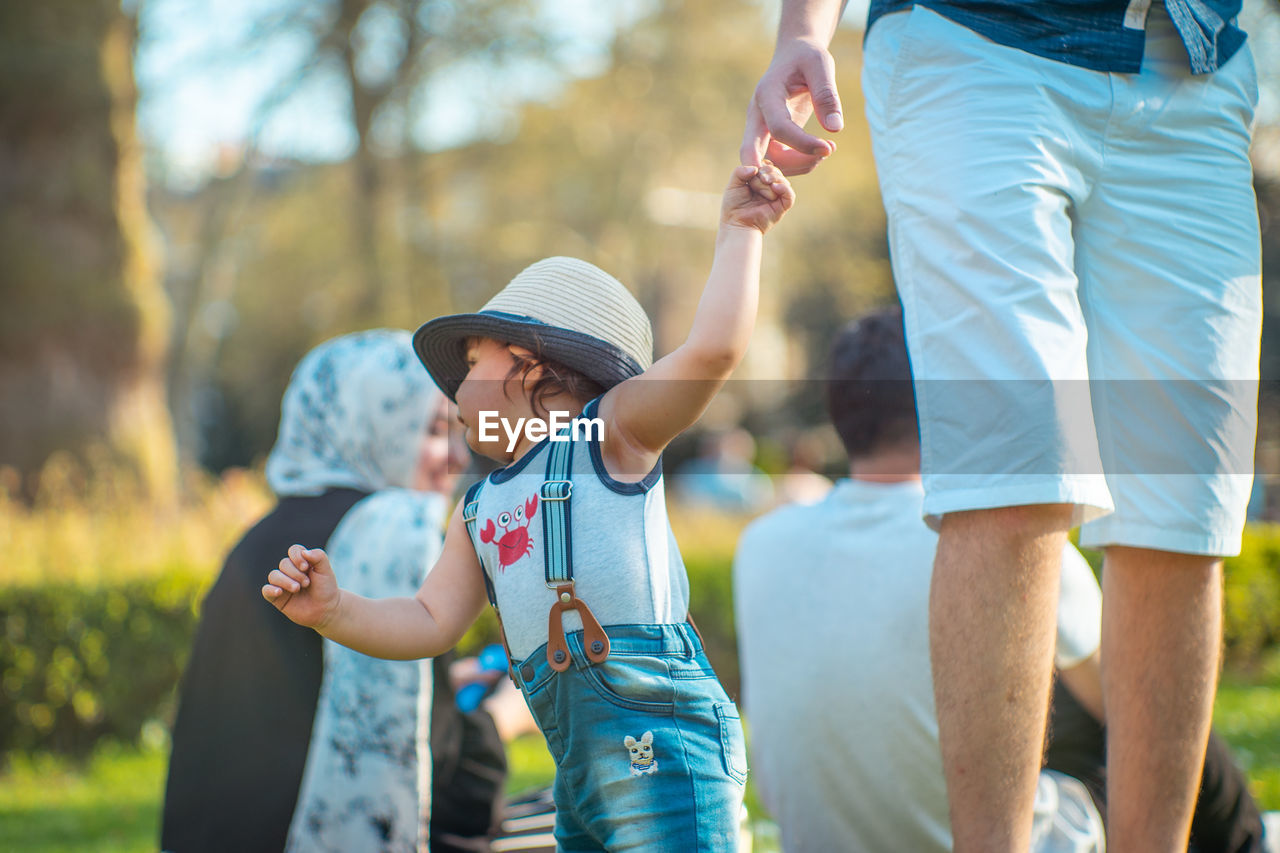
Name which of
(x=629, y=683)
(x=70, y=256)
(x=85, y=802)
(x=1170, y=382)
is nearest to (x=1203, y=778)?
(x=1170, y=382)

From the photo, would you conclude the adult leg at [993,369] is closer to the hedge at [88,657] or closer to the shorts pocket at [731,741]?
the shorts pocket at [731,741]

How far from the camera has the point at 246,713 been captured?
241 cm

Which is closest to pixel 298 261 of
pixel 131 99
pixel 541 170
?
pixel 541 170

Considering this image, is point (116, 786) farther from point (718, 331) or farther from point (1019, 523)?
point (1019, 523)

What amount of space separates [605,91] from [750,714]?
17.9 m

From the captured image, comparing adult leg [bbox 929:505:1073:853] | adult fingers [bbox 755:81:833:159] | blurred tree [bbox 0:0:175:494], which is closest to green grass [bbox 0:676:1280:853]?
adult leg [bbox 929:505:1073:853]

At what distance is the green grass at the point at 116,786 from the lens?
417 cm

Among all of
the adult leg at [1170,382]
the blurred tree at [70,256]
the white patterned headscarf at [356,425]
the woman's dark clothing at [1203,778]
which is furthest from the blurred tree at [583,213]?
the adult leg at [1170,382]

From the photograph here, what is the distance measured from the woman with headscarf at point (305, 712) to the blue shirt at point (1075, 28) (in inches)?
59.9

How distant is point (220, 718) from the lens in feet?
7.95

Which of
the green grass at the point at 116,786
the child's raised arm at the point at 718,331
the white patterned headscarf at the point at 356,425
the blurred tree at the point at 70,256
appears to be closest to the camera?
the child's raised arm at the point at 718,331

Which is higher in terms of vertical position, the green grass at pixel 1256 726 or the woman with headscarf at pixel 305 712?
the woman with headscarf at pixel 305 712

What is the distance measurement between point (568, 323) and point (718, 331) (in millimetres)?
290

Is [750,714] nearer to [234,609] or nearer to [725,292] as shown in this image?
[234,609]
